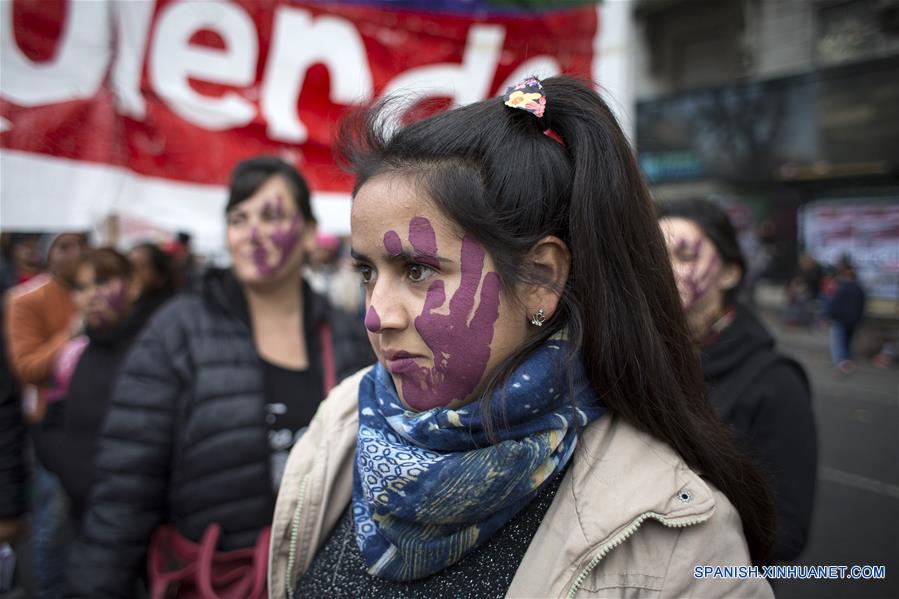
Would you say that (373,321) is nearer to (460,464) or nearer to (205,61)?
(460,464)

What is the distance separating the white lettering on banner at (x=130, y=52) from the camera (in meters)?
2.49

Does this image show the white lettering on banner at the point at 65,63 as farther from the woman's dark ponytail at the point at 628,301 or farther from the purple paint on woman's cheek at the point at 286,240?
the woman's dark ponytail at the point at 628,301

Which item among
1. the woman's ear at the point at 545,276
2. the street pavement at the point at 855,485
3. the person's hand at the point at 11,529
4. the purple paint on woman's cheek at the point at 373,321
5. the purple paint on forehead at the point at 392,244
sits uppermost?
the purple paint on forehead at the point at 392,244

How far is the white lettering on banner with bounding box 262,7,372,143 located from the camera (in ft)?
9.20

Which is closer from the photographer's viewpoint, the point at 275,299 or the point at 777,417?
the point at 777,417

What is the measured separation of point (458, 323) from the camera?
1156mm

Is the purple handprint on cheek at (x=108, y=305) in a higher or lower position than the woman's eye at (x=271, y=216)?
lower

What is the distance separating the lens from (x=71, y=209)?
236cm

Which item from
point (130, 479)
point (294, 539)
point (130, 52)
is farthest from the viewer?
point (130, 52)

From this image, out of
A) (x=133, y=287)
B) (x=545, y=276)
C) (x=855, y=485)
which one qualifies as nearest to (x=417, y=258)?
(x=545, y=276)

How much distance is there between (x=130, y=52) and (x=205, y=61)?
296 millimetres

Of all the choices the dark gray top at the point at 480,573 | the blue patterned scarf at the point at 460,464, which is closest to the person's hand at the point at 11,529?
the dark gray top at the point at 480,573

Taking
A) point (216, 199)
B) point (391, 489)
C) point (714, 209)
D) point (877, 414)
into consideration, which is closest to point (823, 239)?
point (877, 414)

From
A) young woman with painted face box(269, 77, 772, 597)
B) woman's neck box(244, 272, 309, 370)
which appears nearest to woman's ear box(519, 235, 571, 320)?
young woman with painted face box(269, 77, 772, 597)
